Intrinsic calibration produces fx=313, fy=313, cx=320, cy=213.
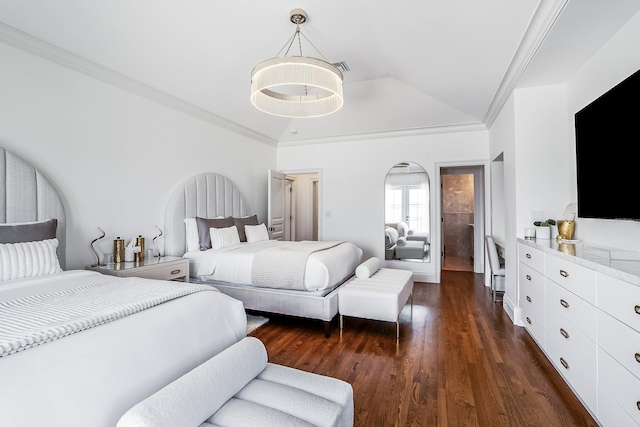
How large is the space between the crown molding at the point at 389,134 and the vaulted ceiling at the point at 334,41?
1.44ft

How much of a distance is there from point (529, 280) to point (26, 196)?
4.25 meters

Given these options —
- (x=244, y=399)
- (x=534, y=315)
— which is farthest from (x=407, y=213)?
(x=244, y=399)

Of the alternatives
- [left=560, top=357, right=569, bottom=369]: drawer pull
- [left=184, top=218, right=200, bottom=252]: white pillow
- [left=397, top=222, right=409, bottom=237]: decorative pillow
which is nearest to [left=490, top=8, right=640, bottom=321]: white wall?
[left=560, top=357, right=569, bottom=369]: drawer pull

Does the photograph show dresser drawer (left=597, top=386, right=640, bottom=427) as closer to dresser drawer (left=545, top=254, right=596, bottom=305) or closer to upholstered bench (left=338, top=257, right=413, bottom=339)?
dresser drawer (left=545, top=254, right=596, bottom=305)

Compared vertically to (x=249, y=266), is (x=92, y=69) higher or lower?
higher

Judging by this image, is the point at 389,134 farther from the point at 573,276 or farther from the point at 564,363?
the point at 564,363

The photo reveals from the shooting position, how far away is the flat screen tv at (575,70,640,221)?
1819 mm

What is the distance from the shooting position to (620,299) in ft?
4.79

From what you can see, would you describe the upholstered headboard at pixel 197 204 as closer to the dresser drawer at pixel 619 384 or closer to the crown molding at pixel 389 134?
the crown molding at pixel 389 134

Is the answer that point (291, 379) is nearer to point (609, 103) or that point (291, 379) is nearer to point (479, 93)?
point (609, 103)

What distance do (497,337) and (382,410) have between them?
165 centimetres

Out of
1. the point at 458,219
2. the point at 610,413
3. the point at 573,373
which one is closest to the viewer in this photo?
the point at 610,413

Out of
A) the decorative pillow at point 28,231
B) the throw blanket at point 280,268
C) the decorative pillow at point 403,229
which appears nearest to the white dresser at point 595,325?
the throw blanket at point 280,268

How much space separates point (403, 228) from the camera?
18.0 ft
